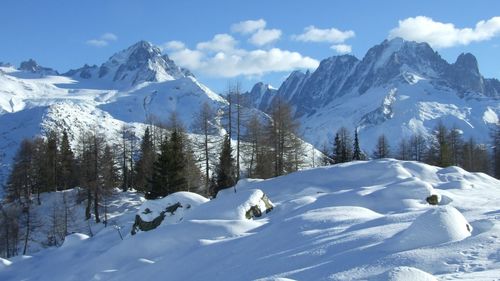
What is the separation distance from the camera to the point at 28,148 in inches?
2250

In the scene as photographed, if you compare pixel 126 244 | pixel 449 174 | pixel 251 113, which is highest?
pixel 251 113

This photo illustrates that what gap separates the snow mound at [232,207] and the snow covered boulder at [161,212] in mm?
1705

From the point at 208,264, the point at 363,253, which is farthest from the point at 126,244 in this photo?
the point at 363,253

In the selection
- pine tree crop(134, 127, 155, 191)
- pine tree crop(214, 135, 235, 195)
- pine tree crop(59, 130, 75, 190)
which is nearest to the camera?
pine tree crop(214, 135, 235, 195)

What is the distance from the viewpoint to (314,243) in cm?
1419

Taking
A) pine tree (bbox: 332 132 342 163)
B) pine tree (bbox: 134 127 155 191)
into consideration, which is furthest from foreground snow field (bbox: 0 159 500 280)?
pine tree (bbox: 332 132 342 163)

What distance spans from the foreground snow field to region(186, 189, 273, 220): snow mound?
0.27 ft

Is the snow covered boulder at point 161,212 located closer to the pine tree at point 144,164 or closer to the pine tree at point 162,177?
the pine tree at point 162,177

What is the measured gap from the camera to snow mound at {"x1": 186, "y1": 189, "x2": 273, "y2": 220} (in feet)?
70.6

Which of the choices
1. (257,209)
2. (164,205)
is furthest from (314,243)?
(164,205)

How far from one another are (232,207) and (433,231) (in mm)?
11265

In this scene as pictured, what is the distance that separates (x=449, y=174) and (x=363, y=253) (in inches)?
956

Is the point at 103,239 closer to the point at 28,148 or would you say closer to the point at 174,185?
the point at 174,185

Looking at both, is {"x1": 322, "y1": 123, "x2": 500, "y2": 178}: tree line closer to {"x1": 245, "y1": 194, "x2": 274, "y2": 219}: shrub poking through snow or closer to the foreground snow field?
the foreground snow field
